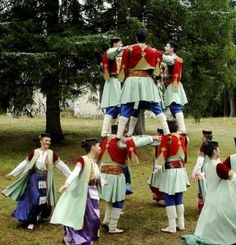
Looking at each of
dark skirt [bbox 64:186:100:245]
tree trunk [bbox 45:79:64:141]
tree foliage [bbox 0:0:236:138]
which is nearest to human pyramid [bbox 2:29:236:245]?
dark skirt [bbox 64:186:100:245]

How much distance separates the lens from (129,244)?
855 cm

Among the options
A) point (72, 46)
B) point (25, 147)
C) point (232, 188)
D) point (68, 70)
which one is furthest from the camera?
point (25, 147)

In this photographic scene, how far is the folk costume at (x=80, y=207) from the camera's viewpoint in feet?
24.7

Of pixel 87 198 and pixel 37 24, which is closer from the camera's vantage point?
pixel 87 198

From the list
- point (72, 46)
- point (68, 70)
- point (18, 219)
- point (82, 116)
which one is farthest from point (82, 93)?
point (82, 116)

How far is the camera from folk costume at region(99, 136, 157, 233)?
908 cm

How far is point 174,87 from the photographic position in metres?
9.61

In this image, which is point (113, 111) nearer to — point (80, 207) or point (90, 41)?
point (80, 207)

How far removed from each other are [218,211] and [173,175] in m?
1.97

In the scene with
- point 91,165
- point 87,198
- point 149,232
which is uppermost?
point 91,165

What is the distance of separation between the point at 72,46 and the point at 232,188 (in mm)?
9743

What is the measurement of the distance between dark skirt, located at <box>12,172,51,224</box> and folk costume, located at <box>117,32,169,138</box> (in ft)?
5.93

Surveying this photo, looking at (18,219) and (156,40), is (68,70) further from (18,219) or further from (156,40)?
(18,219)

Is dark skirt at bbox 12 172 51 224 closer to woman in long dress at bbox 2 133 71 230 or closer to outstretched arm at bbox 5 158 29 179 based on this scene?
woman in long dress at bbox 2 133 71 230
